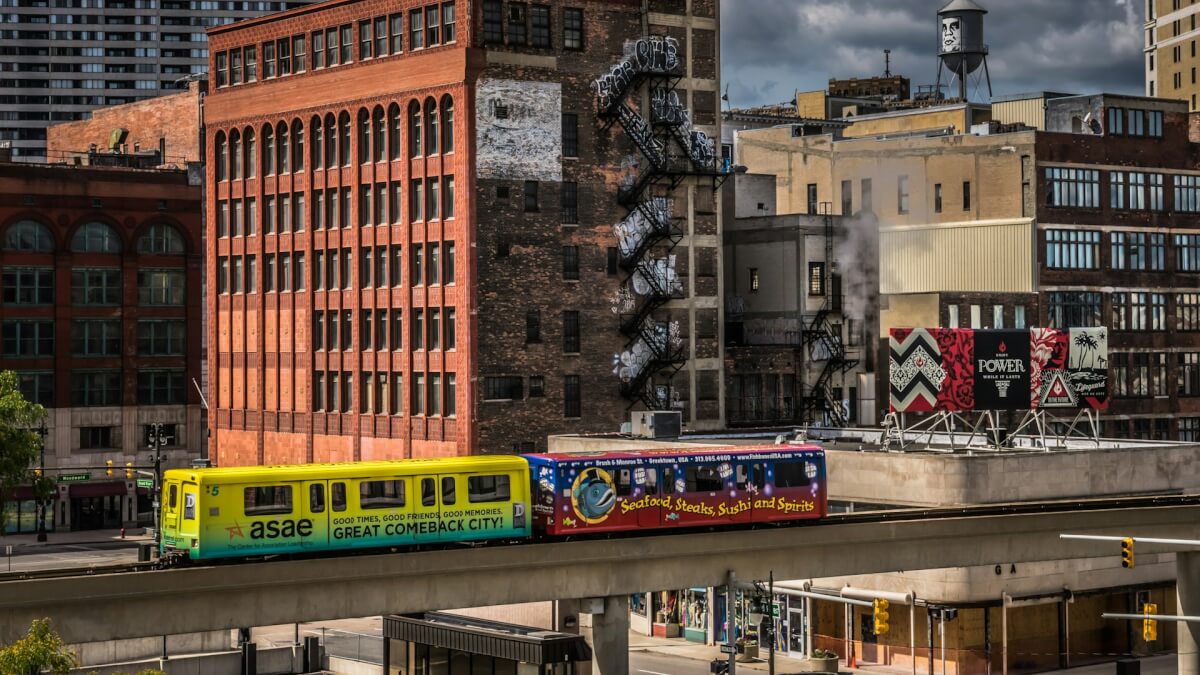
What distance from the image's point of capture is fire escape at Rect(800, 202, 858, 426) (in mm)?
109250

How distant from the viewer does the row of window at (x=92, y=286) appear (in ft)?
396

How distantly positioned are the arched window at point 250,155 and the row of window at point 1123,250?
46718 millimetres

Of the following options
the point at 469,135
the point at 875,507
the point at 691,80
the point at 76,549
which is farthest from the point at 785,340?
the point at 76,549

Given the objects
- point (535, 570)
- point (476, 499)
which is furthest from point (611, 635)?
point (476, 499)

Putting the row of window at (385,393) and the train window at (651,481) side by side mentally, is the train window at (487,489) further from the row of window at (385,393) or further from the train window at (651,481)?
the row of window at (385,393)

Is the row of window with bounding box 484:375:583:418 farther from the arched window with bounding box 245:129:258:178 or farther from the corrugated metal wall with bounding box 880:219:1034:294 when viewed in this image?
the corrugated metal wall with bounding box 880:219:1034:294

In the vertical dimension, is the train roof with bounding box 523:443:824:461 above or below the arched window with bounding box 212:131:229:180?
below

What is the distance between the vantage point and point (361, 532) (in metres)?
55.9

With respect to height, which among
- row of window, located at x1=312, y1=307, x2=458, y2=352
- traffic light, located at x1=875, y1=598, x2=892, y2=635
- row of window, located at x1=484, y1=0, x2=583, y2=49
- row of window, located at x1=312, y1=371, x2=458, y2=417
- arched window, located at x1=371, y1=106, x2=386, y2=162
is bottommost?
traffic light, located at x1=875, y1=598, x2=892, y2=635

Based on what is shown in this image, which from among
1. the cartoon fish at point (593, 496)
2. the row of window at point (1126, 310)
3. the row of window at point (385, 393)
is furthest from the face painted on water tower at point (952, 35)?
the cartoon fish at point (593, 496)

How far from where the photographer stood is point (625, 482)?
2442 inches

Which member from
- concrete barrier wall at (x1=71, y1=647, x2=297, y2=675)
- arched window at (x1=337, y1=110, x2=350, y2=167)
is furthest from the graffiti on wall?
concrete barrier wall at (x1=71, y1=647, x2=297, y2=675)

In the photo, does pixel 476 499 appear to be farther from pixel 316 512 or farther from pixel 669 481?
pixel 669 481

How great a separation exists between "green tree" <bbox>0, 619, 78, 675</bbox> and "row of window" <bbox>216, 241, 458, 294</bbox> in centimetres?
5478
